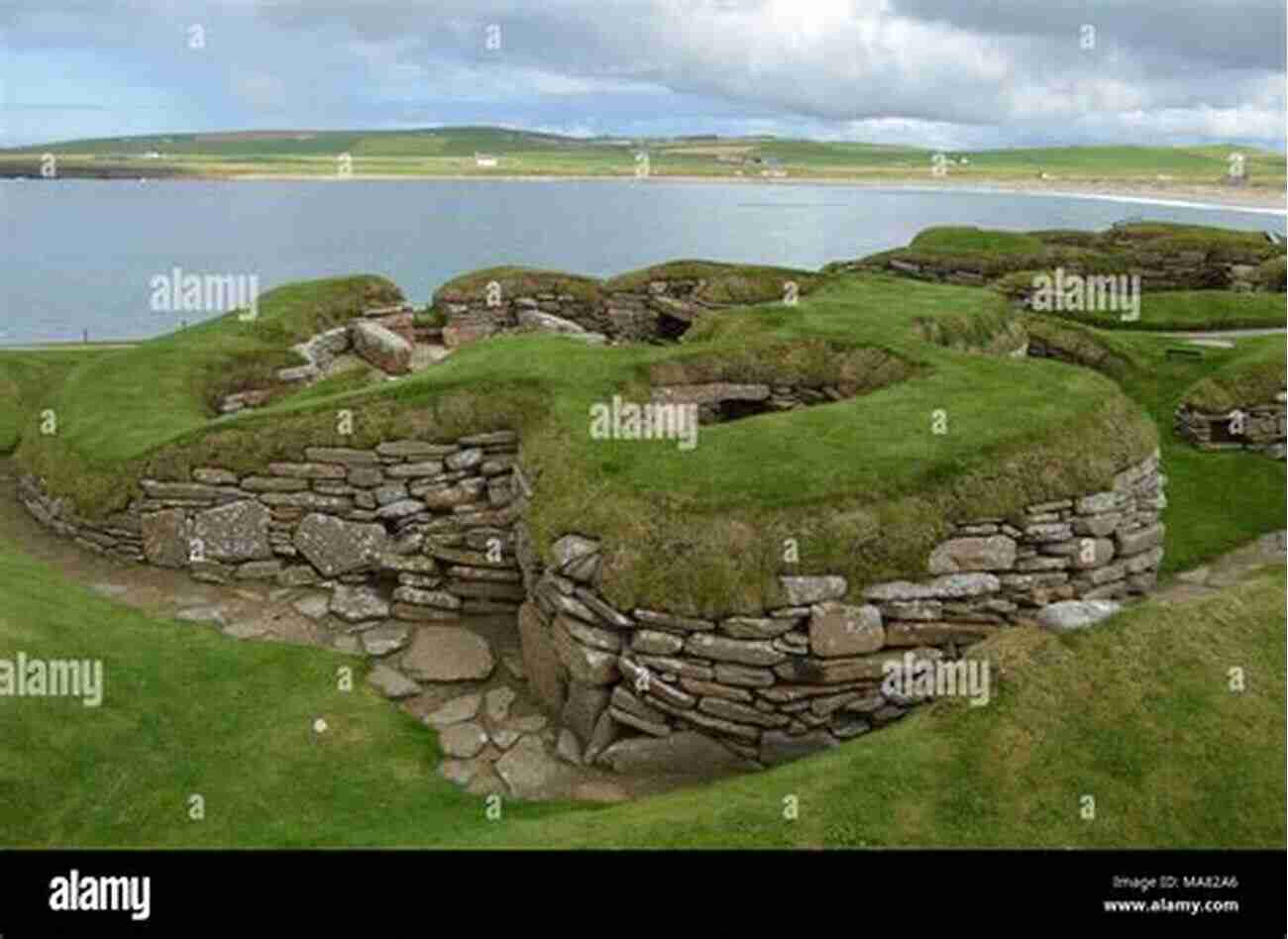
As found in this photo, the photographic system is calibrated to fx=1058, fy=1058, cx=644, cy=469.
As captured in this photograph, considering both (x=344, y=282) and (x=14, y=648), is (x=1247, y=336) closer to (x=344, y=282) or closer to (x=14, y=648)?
(x=344, y=282)

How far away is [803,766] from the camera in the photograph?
10.0 metres

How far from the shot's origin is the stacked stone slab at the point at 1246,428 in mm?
21375

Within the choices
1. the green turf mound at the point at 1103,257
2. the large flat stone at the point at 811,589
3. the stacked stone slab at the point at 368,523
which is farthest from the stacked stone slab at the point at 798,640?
the green turf mound at the point at 1103,257

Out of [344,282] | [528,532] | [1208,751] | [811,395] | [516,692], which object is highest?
[344,282]

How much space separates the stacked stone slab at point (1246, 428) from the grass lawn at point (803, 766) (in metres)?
10.9

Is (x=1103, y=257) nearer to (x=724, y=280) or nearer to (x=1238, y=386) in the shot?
(x=724, y=280)

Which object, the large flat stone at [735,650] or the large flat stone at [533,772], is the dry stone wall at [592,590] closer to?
the large flat stone at [735,650]

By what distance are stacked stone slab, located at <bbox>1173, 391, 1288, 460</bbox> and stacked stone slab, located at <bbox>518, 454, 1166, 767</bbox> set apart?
10.4 metres

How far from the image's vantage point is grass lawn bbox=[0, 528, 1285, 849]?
8852 millimetres

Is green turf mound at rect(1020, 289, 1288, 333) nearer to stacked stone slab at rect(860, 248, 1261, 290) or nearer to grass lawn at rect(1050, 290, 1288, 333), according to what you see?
grass lawn at rect(1050, 290, 1288, 333)

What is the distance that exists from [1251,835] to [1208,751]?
82 centimetres

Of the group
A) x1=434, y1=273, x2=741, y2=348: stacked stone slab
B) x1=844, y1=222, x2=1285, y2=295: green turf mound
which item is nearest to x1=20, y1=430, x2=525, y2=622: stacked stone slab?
x1=434, y1=273, x2=741, y2=348: stacked stone slab
